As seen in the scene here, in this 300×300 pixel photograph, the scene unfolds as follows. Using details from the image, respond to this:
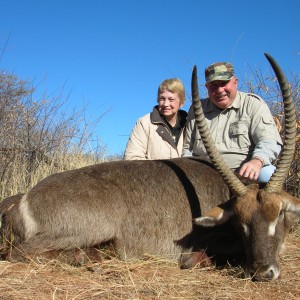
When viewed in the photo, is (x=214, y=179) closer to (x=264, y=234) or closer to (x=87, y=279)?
(x=264, y=234)

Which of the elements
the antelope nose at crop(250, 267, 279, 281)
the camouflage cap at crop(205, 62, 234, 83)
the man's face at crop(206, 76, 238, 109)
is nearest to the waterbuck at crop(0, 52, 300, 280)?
the antelope nose at crop(250, 267, 279, 281)

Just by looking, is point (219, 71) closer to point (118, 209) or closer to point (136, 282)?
point (118, 209)

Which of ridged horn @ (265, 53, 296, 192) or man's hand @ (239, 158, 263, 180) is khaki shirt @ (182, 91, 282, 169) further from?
ridged horn @ (265, 53, 296, 192)

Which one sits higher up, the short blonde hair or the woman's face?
the short blonde hair

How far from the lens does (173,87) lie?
644 cm

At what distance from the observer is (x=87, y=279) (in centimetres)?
370

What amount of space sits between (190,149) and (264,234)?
2.46 metres

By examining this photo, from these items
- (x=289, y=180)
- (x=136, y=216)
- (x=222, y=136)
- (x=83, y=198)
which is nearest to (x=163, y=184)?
(x=136, y=216)

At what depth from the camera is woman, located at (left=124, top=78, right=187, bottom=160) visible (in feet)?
21.1

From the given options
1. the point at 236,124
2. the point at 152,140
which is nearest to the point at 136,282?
the point at 236,124

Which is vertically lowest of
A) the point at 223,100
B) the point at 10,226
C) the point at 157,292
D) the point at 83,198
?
the point at 157,292

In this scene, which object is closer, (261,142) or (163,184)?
(163,184)

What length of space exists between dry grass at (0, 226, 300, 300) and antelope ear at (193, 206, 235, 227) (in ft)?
1.42

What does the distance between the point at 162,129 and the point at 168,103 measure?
1.24ft
